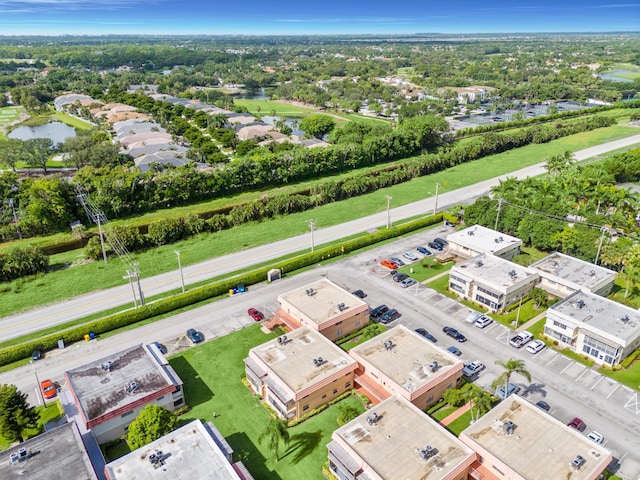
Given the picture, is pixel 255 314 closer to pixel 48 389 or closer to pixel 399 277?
pixel 399 277

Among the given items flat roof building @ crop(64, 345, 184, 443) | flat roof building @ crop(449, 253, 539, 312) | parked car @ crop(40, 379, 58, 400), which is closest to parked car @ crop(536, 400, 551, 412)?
flat roof building @ crop(449, 253, 539, 312)

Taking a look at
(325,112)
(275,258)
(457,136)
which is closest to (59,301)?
(275,258)

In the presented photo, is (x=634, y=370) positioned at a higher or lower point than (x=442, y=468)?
lower

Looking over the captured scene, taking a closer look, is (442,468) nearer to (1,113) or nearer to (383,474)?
(383,474)

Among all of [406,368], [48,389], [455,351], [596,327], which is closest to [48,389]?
[48,389]

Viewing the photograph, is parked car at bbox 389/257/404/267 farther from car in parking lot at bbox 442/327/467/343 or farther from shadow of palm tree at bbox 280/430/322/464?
shadow of palm tree at bbox 280/430/322/464

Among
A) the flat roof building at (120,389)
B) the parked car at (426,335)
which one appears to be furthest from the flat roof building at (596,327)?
the flat roof building at (120,389)

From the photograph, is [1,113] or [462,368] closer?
[462,368]
